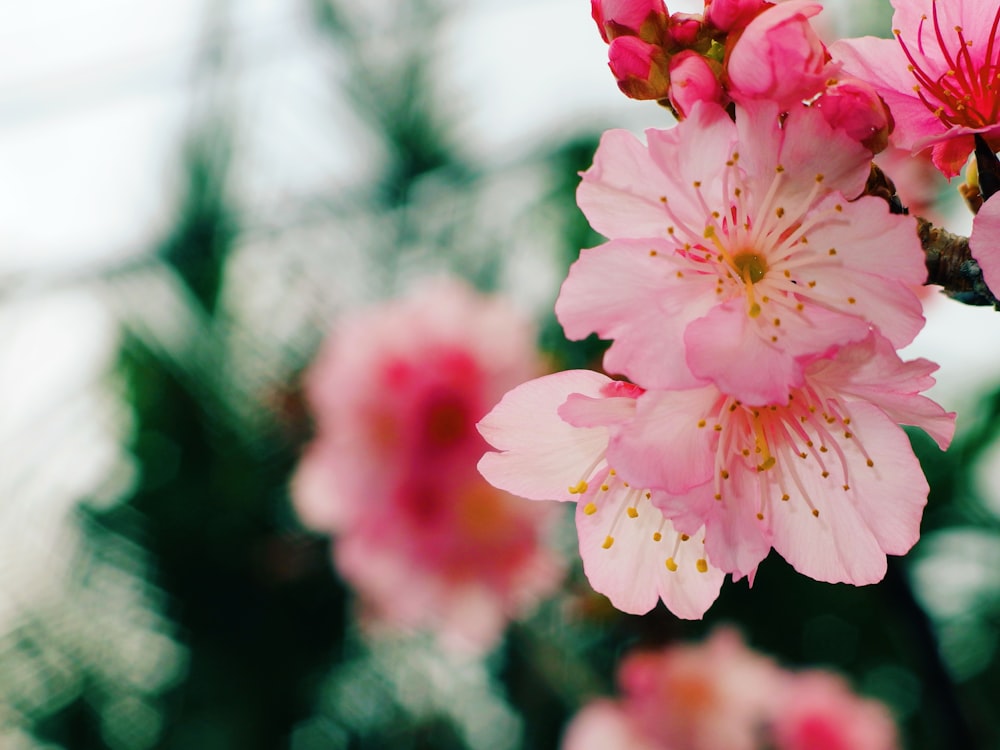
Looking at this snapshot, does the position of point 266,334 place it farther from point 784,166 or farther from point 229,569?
point 784,166

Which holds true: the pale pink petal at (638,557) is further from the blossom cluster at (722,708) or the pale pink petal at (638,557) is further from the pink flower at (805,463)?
the blossom cluster at (722,708)

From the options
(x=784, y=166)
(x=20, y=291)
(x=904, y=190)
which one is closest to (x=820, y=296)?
(x=784, y=166)

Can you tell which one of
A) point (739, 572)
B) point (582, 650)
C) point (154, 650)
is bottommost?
point (582, 650)

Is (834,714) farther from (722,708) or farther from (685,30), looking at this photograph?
(685,30)

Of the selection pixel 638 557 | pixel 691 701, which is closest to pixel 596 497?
pixel 638 557

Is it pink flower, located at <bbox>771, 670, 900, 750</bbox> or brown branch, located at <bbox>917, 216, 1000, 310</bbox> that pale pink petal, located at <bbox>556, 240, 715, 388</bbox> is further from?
pink flower, located at <bbox>771, 670, 900, 750</bbox>

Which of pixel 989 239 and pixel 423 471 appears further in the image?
pixel 423 471
